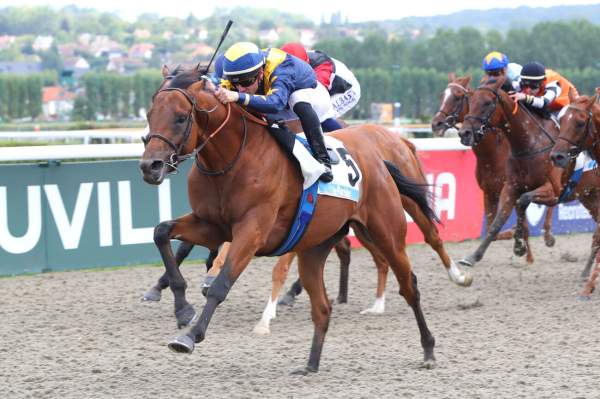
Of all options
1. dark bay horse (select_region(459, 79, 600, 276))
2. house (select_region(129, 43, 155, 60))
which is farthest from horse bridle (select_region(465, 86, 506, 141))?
house (select_region(129, 43, 155, 60))

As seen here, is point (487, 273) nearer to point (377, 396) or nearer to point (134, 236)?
point (134, 236)

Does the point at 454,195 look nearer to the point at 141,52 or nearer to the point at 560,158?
the point at 560,158

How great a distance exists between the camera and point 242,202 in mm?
4812

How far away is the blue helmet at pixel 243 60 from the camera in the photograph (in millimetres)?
4965

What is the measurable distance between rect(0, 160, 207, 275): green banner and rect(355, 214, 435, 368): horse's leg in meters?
3.89

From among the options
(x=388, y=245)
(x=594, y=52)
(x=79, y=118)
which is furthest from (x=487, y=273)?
(x=594, y=52)

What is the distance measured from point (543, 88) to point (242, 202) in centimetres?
533

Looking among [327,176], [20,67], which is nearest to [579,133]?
[327,176]

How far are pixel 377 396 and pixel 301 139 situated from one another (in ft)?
4.65

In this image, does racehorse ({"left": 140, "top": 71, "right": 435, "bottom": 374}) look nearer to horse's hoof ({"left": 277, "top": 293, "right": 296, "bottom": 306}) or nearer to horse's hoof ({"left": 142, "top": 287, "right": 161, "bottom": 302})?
horse's hoof ({"left": 142, "top": 287, "right": 161, "bottom": 302})

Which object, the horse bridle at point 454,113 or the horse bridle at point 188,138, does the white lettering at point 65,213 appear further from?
the horse bridle at point 188,138

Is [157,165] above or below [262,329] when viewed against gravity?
above

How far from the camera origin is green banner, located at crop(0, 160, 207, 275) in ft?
27.5

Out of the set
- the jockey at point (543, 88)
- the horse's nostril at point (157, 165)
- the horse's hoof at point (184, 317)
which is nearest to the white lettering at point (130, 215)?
the jockey at point (543, 88)
